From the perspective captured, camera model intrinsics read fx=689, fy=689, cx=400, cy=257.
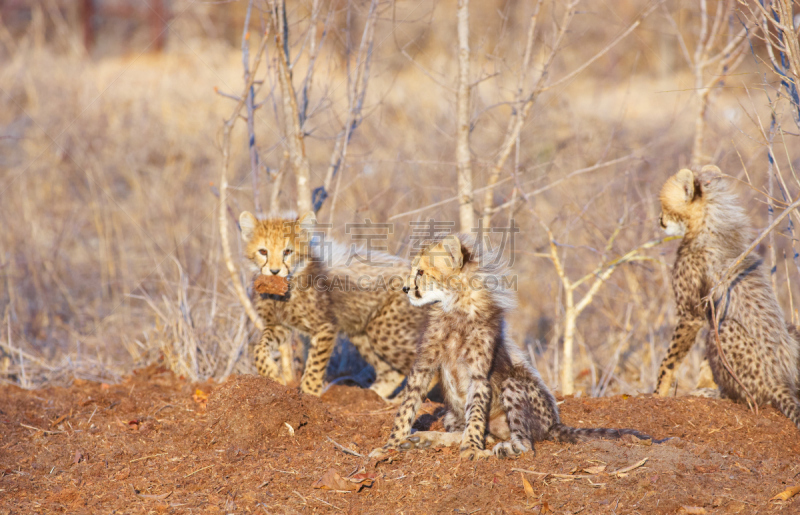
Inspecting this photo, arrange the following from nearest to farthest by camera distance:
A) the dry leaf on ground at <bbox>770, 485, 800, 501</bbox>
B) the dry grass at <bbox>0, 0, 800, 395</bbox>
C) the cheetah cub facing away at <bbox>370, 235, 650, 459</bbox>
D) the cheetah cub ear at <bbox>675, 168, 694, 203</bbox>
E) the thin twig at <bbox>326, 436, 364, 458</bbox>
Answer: the dry leaf on ground at <bbox>770, 485, 800, 501</bbox> → the thin twig at <bbox>326, 436, 364, 458</bbox> → the cheetah cub facing away at <bbox>370, 235, 650, 459</bbox> → the cheetah cub ear at <bbox>675, 168, 694, 203</bbox> → the dry grass at <bbox>0, 0, 800, 395</bbox>

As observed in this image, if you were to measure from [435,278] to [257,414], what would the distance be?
1150mm

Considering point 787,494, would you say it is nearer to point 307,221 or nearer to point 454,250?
point 454,250

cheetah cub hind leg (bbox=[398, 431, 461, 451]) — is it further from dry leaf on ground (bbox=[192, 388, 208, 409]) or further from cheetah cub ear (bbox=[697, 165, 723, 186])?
cheetah cub ear (bbox=[697, 165, 723, 186])

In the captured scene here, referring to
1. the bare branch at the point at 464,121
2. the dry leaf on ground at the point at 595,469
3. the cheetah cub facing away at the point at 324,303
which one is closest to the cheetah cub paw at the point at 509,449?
the dry leaf on ground at the point at 595,469

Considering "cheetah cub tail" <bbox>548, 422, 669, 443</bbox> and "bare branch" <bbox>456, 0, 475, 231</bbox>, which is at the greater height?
"bare branch" <bbox>456, 0, 475, 231</bbox>

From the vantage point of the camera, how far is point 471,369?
3449 mm

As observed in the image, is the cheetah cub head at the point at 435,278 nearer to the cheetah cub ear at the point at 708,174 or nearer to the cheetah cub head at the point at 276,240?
the cheetah cub head at the point at 276,240

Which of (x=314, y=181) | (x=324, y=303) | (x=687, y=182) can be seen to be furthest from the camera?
(x=314, y=181)

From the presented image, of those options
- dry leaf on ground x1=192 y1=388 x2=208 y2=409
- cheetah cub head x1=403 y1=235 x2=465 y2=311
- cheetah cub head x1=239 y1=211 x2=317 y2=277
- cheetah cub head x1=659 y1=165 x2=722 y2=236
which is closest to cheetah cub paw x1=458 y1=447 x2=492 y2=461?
cheetah cub head x1=403 y1=235 x2=465 y2=311

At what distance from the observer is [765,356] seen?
4.05 m

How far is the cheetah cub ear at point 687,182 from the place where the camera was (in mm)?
4413

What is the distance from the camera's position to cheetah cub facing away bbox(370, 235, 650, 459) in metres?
3.32

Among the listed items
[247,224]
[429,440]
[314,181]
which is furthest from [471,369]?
[314,181]

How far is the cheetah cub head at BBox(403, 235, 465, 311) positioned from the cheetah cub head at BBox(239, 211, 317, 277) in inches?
49.6
